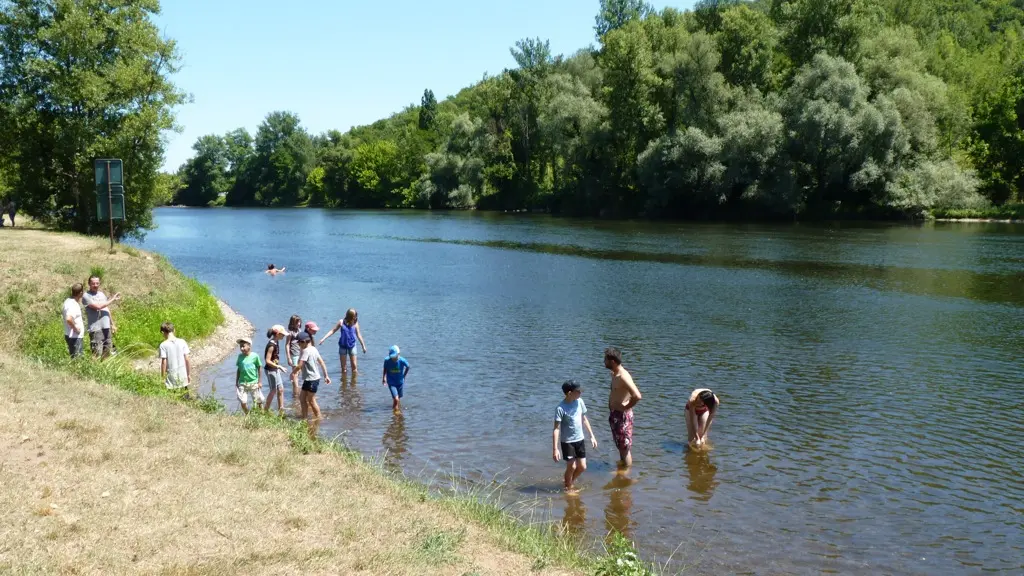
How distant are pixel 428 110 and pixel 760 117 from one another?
8521 centimetres

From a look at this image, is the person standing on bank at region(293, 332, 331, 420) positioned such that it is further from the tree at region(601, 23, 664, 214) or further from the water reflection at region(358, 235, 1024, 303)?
the tree at region(601, 23, 664, 214)

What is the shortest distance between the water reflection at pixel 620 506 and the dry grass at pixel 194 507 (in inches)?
109

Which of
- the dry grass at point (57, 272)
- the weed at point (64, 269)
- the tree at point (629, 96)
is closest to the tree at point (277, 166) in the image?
the tree at point (629, 96)

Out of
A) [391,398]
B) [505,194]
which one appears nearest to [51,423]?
[391,398]

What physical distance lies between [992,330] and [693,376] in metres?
11.1

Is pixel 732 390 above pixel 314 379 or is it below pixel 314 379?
below

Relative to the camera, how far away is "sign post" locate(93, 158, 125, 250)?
2268 centimetres

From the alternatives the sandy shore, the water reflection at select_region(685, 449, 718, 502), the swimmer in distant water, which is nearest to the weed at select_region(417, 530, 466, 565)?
the water reflection at select_region(685, 449, 718, 502)

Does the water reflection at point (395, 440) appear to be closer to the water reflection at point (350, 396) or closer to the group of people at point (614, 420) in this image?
the water reflection at point (350, 396)

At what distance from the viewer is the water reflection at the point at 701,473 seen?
11.4 m

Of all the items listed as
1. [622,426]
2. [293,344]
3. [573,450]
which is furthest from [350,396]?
[573,450]

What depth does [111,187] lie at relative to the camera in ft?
75.6

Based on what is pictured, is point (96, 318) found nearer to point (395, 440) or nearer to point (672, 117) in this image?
point (395, 440)

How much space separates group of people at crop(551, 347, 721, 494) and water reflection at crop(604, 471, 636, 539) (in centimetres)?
48
